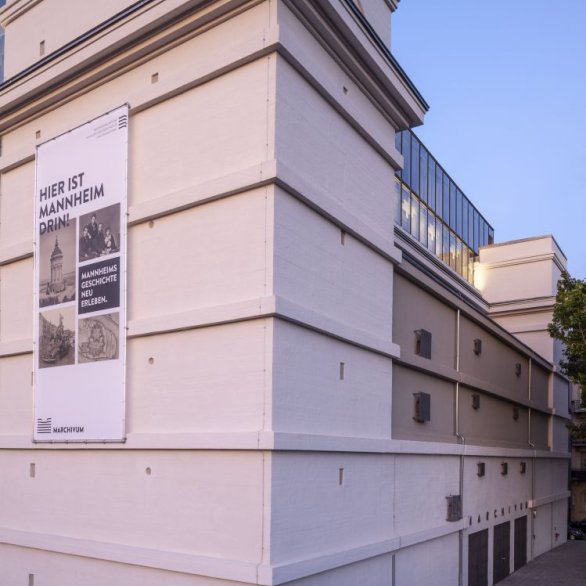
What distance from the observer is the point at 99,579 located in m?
16.7

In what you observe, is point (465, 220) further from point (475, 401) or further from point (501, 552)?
point (501, 552)

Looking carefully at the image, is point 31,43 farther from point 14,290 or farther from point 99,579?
point 99,579

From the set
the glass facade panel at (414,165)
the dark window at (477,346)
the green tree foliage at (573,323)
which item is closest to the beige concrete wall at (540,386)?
the green tree foliage at (573,323)

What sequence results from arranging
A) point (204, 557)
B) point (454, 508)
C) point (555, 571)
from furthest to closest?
1. point (555, 571)
2. point (454, 508)
3. point (204, 557)

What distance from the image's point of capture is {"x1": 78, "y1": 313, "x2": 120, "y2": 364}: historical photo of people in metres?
17.1

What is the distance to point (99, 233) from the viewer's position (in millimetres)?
17797

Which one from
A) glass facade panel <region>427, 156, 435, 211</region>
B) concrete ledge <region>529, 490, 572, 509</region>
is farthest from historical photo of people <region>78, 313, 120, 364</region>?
concrete ledge <region>529, 490, 572, 509</region>

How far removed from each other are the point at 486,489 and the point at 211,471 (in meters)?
16.2

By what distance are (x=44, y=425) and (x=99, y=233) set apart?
5.09m

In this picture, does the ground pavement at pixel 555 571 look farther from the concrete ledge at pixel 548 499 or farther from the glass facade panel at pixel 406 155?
the glass facade panel at pixel 406 155

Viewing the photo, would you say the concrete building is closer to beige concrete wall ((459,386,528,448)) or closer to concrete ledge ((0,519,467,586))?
concrete ledge ((0,519,467,586))

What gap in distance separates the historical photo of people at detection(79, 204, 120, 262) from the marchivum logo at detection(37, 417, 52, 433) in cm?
417

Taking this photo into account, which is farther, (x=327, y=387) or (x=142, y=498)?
(x=327, y=387)

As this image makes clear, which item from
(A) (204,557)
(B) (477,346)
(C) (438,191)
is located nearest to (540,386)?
(C) (438,191)
